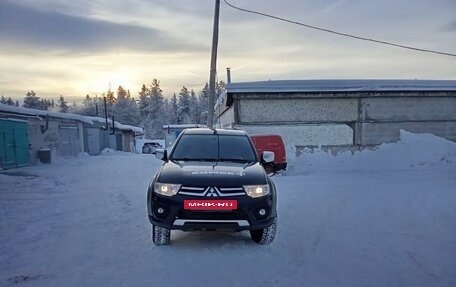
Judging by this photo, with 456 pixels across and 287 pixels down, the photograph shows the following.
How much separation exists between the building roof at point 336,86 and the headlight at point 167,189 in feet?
42.7

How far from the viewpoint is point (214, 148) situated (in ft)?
22.4

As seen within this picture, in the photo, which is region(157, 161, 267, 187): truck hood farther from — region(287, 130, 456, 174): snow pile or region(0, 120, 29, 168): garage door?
region(0, 120, 29, 168): garage door

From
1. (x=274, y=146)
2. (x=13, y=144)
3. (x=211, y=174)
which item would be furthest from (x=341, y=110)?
(x=13, y=144)

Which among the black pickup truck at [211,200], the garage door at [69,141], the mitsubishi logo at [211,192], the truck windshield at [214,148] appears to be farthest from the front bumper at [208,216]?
the garage door at [69,141]

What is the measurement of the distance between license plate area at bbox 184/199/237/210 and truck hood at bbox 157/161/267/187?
0.22 m

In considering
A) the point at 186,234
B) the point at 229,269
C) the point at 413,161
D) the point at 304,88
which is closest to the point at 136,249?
the point at 186,234

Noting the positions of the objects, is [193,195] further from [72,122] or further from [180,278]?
[72,122]

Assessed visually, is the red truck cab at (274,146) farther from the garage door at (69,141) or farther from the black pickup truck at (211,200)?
the garage door at (69,141)

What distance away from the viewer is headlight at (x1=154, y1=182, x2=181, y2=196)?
17.7ft

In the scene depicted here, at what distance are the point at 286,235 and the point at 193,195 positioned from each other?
74.8 inches

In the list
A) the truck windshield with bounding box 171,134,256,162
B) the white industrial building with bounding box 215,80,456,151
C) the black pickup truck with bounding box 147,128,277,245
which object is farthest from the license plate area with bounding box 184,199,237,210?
the white industrial building with bounding box 215,80,456,151

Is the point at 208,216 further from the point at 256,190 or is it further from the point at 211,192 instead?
the point at 256,190

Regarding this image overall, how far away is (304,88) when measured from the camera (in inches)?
730

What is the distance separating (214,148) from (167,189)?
160cm
